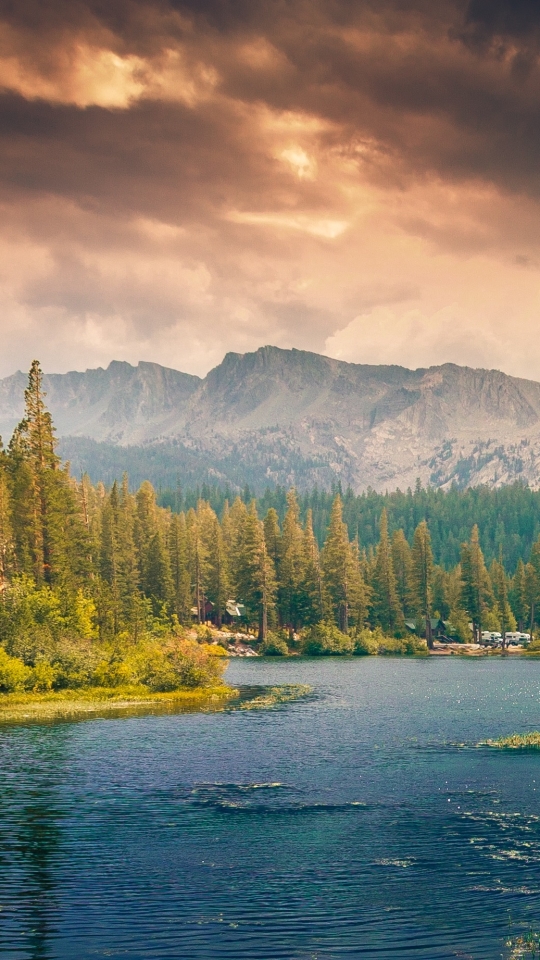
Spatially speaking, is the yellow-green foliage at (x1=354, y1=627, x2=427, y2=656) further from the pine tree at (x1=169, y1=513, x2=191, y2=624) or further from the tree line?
the pine tree at (x1=169, y1=513, x2=191, y2=624)

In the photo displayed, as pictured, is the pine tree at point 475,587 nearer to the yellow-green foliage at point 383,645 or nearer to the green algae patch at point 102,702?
the yellow-green foliage at point 383,645

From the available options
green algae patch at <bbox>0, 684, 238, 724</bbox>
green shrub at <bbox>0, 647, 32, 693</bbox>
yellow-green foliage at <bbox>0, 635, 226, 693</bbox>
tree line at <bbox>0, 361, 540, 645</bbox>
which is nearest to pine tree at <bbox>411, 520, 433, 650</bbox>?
tree line at <bbox>0, 361, 540, 645</bbox>

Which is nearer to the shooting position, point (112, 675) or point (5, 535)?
point (112, 675)

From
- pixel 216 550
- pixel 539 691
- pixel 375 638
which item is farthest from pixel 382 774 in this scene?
pixel 216 550

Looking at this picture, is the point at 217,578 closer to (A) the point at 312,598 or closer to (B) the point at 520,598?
(A) the point at 312,598

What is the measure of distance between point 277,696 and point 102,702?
47.8 feet

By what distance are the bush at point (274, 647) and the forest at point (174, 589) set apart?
0.21 meters

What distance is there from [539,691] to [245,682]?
27.3 m

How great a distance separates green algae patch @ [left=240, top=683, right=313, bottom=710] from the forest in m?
5.31

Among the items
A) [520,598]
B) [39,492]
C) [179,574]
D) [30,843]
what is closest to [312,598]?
[179,574]

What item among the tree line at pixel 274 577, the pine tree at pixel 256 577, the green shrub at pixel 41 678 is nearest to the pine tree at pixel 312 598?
the tree line at pixel 274 577

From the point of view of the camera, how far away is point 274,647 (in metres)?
136

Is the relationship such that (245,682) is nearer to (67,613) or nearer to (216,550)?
(67,613)

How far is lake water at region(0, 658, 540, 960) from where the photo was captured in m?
21.4
